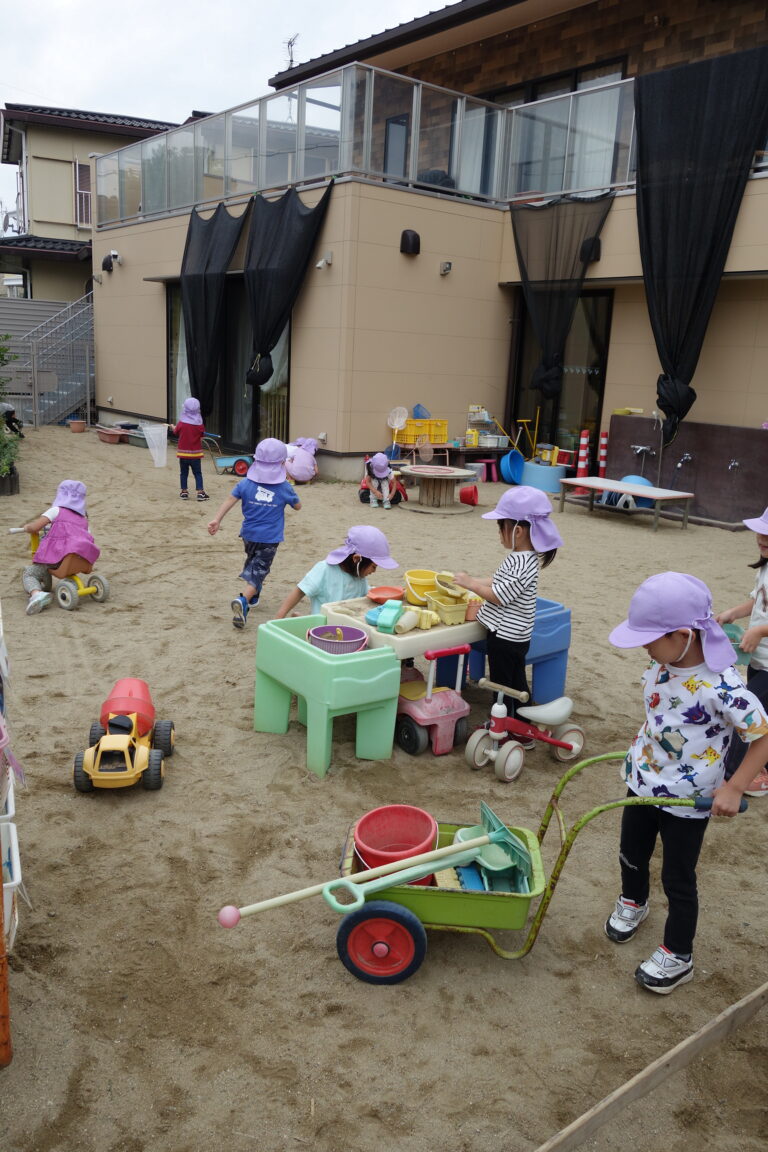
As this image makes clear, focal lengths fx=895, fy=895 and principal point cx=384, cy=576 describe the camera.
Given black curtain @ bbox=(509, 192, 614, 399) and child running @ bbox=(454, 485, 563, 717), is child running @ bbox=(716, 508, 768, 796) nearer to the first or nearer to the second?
child running @ bbox=(454, 485, 563, 717)

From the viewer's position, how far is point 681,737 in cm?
285

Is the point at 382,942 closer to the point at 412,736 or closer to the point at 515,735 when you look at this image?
the point at 412,736

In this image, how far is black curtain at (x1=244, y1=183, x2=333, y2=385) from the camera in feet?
41.7

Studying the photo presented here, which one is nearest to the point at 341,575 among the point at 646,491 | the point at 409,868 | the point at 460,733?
the point at 460,733

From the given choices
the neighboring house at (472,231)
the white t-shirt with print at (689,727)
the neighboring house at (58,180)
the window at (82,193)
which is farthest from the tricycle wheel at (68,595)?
the window at (82,193)

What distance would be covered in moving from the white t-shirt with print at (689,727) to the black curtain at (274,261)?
1117cm

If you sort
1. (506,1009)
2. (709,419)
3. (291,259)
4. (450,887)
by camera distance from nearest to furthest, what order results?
(506,1009) → (450,887) → (709,419) → (291,259)

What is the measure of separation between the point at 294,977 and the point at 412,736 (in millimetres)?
1824

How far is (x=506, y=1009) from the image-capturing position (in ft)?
9.54

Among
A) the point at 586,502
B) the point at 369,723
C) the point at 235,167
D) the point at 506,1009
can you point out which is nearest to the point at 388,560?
the point at 369,723

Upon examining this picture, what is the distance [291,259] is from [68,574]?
296 inches

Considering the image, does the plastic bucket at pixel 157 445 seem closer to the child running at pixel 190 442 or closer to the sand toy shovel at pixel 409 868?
the child running at pixel 190 442

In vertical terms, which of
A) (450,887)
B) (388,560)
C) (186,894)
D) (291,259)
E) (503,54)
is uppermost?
(503,54)

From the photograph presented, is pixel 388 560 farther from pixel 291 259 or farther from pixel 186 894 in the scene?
pixel 291 259
